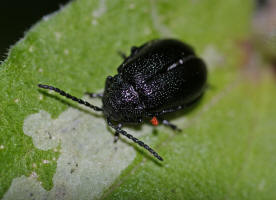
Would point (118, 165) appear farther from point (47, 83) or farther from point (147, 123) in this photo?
point (47, 83)

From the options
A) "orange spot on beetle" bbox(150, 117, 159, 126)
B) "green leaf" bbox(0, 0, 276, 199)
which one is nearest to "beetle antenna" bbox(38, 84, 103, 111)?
"green leaf" bbox(0, 0, 276, 199)

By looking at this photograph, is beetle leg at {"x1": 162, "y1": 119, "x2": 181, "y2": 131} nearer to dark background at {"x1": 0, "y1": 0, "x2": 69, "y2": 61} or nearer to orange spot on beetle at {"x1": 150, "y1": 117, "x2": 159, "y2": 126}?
orange spot on beetle at {"x1": 150, "y1": 117, "x2": 159, "y2": 126}

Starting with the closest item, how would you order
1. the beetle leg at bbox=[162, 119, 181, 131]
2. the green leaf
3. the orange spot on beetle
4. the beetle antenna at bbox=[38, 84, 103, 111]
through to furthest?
the green leaf → the beetle antenna at bbox=[38, 84, 103, 111] → the orange spot on beetle → the beetle leg at bbox=[162, 119, 181, 131]

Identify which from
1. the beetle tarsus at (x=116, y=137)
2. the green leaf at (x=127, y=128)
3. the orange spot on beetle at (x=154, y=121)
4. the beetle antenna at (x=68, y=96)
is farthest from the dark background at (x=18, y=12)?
the orange spot on beetle at (x=154, y=121)

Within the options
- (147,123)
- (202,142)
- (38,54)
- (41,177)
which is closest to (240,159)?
(202,142)

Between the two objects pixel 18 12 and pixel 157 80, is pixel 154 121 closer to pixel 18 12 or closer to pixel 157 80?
pixel 157 80
